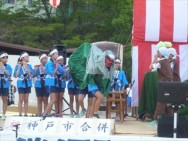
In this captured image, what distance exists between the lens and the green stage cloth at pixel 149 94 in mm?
10461

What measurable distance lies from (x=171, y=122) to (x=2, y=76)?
426 centimetres

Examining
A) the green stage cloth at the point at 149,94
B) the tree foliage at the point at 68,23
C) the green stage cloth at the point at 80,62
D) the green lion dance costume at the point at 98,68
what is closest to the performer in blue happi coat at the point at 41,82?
the green stage cloth at the point at 80,62

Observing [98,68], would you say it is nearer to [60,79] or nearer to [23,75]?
[60,79]

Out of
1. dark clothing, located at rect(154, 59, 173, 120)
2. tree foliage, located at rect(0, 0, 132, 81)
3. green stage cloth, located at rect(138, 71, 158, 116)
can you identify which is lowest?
green stage cloth, located at rect(138, 71, 158, 116)

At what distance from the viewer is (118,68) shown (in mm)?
11375

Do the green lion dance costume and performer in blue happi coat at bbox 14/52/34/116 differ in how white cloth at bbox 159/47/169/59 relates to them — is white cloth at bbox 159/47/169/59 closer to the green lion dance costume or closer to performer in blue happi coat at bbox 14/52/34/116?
the green lion dance costume

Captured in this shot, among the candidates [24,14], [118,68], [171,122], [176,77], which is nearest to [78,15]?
[24,14]

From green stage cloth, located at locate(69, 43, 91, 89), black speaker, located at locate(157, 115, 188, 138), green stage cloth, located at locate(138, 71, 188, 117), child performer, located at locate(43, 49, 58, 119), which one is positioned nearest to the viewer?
black speaker, located at locate(157, 115, 188, 138)

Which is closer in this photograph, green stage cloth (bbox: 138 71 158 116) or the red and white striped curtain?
green stage cloth (bbox: 138 71 158 116)

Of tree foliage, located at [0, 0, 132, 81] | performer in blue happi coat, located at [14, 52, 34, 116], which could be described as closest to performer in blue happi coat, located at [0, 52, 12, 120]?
performer in blue happi coat, located at [14, 52, 34, 116]

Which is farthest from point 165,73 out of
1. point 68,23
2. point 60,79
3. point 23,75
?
point 68,23

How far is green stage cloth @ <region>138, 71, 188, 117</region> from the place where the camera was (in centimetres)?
1046

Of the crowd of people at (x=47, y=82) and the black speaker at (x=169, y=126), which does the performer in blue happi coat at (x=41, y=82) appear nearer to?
the crowd of people at (x=47, y=82)

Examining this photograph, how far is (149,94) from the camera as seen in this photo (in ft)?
34.7
